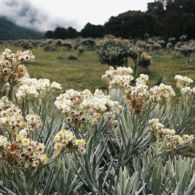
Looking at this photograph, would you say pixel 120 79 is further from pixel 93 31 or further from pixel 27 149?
pixel 93 31

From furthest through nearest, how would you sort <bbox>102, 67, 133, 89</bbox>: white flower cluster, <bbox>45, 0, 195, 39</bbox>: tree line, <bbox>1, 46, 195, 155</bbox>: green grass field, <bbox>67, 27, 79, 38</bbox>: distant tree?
<bbox>67, 27, 79, 38</bbox>: distant tree, <bbox>45, 0, 195, 39</bbox>: tree line, <bbox>1, 46, 195, 155</bbox>: green grass field, <bbox>102, 67, 133, 89</bbox>: white flower cluster

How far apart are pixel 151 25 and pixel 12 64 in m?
60.1

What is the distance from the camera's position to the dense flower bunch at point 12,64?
217 inches

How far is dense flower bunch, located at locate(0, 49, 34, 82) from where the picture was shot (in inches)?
217

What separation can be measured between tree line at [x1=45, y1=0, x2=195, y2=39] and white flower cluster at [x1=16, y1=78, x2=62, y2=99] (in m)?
46.5

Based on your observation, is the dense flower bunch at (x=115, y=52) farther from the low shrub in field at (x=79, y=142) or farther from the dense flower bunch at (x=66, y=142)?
the dense flower bunch at (x=66, y=142)

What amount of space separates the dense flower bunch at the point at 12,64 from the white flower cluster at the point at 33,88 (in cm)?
14

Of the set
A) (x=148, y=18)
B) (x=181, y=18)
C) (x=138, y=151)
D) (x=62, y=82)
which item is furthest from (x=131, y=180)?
(x=148, y=18)

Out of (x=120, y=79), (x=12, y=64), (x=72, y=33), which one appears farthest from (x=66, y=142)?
(x=72, y=33)

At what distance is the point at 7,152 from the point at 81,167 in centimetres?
124

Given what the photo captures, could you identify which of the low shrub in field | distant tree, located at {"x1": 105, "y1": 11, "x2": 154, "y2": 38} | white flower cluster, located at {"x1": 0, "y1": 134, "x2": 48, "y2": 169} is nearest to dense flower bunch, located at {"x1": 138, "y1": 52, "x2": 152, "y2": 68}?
the low shrub in field

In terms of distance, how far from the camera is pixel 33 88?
17.5ft

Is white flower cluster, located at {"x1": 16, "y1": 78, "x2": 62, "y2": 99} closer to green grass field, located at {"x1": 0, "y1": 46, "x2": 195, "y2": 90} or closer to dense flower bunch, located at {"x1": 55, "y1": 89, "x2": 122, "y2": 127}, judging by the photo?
dense flower bunch, located at {"x1": 55, "y1": 89, "x2": 122, "y2": 127}

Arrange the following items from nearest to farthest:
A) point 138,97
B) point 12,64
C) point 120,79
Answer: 1. point 138,97
2. point 12,64
3. point 120,79
